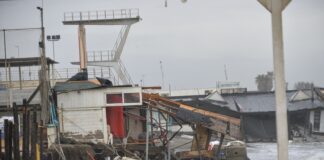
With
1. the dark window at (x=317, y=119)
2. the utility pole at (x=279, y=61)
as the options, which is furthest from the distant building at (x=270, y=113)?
the utility pole at (x=279, y=61)

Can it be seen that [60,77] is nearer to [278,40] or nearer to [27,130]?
[27,130]

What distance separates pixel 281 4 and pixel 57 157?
10.6 metres

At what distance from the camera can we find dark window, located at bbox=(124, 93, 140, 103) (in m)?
18.6

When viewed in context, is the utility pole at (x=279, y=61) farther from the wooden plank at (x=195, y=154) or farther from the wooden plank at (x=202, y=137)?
the wooden plank at (x=202, y=137)

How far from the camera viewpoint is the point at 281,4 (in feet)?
19.6

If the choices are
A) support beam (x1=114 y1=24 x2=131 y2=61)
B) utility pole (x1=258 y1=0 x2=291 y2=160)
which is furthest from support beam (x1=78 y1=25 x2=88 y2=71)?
utility pole (x1=258 y1=0 x2=291 y2=160)

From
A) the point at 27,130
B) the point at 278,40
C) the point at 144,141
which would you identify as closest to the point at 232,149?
the point at 144,141

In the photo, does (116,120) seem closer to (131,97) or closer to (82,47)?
(131,97)

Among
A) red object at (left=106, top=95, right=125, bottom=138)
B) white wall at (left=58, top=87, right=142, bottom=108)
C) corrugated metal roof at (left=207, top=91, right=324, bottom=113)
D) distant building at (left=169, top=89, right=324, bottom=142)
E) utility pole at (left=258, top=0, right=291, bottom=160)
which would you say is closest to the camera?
utility pole at (left=258, top=0, right=291, bottom=160)

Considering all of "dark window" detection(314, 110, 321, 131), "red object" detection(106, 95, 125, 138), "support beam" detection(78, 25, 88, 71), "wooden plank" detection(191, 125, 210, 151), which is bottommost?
"dark window" detection(314, 110, 321, 131)

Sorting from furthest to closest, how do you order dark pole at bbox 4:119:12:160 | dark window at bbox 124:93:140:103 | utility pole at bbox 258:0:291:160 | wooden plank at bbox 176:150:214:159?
dark window at bbox 124:93:140:103 → wooden plank at bbox 176:150:214:159 → dark pole at bbox 4:119:12:160 → utility pole at bbox 258:0:291:160

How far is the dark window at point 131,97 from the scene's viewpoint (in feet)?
61.0

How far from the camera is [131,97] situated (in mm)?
18609

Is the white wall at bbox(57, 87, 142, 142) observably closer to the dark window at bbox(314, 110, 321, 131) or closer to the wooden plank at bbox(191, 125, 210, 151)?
the wooden plank at bbox(191, 125, 210, 151)
